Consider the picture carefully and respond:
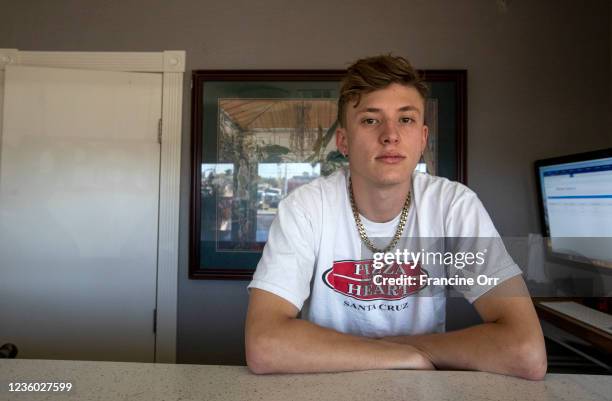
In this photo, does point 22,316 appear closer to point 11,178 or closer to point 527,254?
point 11,178

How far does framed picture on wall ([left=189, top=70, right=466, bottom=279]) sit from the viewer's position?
1.74 m

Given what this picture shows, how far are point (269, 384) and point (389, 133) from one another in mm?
588

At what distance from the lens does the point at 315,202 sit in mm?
978

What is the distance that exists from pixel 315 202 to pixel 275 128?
2.86ft

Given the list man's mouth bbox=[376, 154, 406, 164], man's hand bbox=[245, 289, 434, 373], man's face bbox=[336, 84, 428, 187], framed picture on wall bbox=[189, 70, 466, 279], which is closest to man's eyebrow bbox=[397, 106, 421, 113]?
man's face bbox=[336, 84, 428, 187]

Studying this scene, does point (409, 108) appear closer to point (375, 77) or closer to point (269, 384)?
point (375, 77)

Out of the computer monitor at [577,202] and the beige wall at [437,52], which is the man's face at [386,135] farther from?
the beige wall at [437,52]

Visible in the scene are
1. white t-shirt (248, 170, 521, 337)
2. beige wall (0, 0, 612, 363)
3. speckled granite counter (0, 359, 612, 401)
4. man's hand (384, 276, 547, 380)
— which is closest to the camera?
speckled granite counter (0, 359, 612, 401)

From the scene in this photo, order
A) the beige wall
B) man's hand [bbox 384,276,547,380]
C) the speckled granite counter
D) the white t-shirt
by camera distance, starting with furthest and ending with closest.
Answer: the beige wall → the white t-shirt → man's hand [bbox 384,276,547,380] → the speckled granite counter

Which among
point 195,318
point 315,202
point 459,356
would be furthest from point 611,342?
point 195,318

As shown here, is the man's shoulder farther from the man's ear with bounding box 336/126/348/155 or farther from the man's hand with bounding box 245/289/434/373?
the man's hand with bounding box 245/289/434/373

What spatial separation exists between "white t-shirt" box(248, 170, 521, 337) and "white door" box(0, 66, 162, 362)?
1103mm

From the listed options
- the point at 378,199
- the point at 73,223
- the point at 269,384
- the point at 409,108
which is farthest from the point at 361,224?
the point at 73,223

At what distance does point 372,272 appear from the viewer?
0.70 m
